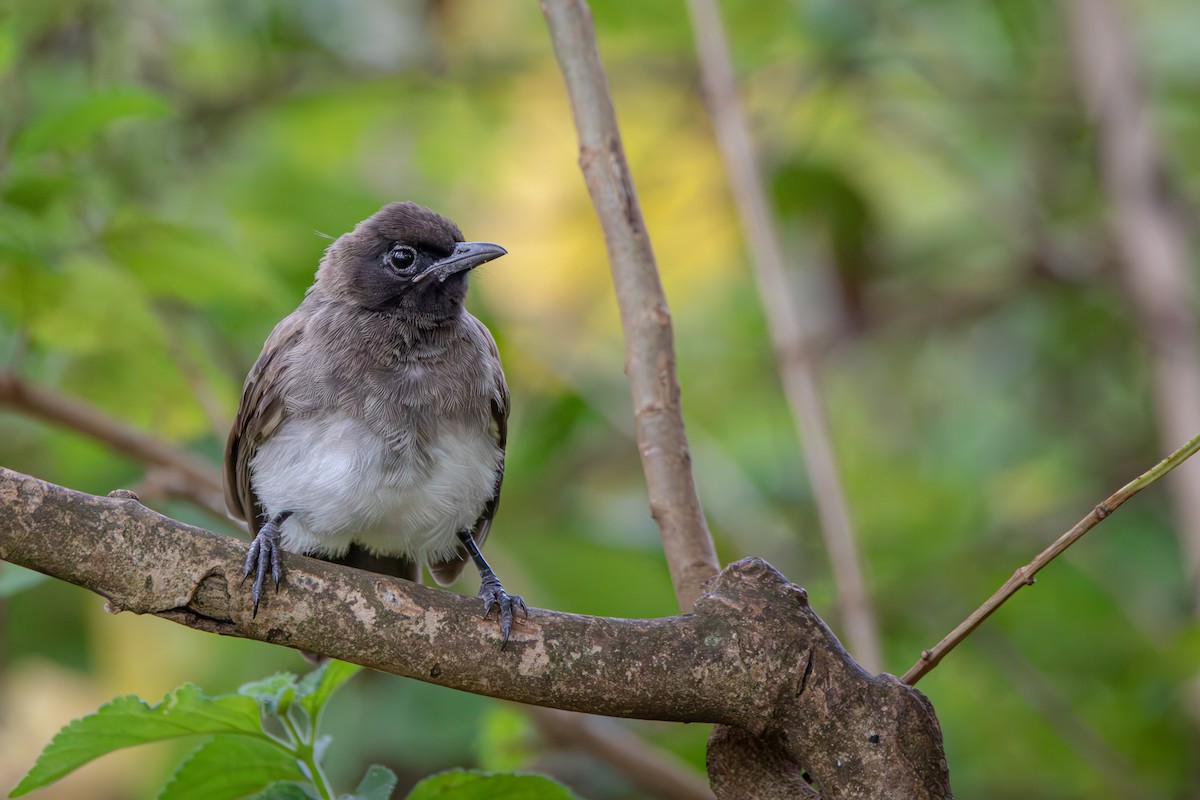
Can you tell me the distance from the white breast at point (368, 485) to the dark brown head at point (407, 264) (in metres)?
0.41

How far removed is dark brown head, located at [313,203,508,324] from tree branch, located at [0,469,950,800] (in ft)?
4.73

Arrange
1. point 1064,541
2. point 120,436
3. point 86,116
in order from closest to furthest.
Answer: point 1064,541
point 86,116
point 120,436

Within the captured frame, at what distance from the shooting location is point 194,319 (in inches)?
173

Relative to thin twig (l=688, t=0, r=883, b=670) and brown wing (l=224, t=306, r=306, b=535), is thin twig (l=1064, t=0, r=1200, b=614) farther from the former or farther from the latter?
brown wing (l=224, t=306, r=306, b=535)

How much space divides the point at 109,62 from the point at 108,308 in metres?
1.63

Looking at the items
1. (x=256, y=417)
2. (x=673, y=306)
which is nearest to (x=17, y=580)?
(x=256, y=417)

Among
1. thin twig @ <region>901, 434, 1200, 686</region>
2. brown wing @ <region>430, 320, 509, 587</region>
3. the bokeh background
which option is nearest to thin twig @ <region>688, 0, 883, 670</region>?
the bokeh background

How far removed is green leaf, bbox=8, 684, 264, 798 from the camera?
198 cm

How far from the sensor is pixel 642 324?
2562 millimetres

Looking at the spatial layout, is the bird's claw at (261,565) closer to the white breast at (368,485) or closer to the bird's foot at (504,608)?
the bird's foot at (504,608)

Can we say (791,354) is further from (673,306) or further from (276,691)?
(673,306)

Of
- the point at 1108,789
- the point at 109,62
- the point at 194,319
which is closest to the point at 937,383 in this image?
the point at 1108,789

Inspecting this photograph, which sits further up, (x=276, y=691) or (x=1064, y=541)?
(x=1064, y=541)

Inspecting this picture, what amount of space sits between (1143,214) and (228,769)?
3668 mm
